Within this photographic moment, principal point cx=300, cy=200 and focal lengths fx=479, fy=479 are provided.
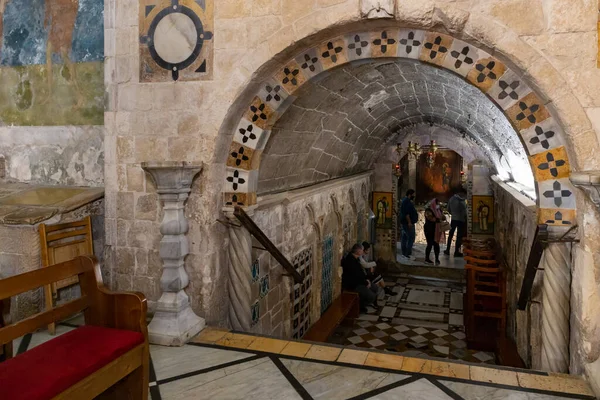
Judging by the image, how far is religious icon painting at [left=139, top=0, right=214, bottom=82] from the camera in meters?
3.49

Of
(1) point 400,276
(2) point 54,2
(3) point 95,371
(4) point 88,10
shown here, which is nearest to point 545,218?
(3) point 95,371

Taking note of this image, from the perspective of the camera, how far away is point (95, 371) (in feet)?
6.42

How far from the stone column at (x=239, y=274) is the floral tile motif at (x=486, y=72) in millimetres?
1954

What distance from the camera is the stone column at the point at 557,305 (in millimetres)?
2889

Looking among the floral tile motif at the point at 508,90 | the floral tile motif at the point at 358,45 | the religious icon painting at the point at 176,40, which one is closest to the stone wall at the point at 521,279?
the floral tile motif at the point at 508,90

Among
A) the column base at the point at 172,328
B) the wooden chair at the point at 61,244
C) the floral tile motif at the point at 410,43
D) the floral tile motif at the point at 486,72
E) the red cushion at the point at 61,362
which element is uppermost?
the floral tile motif at the point at 410,43

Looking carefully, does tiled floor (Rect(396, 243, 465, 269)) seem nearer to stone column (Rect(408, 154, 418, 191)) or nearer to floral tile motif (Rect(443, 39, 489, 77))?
stone column (Rect(408, 154, 418, 191))

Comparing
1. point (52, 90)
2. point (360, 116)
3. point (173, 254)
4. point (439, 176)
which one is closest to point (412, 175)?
point (439, 176)

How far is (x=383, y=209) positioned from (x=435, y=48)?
758 cm

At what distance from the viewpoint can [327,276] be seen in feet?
21.7

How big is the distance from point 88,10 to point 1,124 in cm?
138

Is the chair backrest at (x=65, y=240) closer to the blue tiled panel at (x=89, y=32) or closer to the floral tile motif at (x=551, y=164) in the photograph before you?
the blue tiled panel at (x=89, y=32)

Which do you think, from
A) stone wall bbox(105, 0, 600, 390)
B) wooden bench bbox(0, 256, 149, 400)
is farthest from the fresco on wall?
wooden bench bbox(0, 256, 149, 400)

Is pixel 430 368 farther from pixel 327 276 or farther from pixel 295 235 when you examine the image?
pixel 327 276
